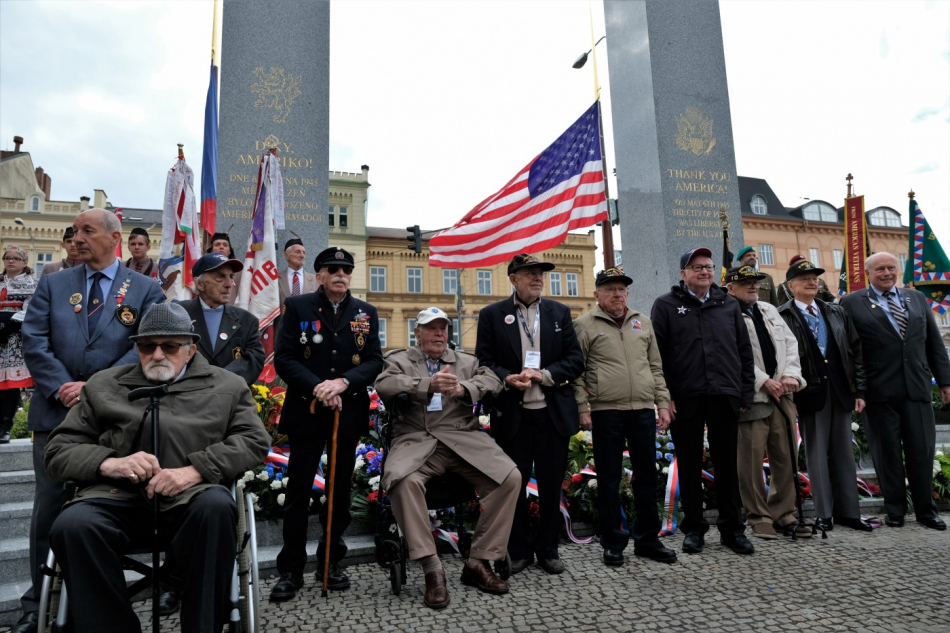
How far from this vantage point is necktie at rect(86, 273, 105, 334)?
403cm

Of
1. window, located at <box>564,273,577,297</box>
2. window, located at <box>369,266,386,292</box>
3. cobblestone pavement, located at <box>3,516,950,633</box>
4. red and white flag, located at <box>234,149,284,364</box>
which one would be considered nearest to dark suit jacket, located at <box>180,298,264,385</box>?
cobblestone pavement, located at <box>3,516,950,633</box>

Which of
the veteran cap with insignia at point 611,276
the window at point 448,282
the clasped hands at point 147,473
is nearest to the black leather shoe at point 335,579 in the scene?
the clasped hands at point 147,473

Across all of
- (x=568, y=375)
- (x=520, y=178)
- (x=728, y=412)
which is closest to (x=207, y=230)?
(x=520, y=178)

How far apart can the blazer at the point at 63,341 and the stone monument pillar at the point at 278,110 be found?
5.46m

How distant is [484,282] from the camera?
49.0 meters

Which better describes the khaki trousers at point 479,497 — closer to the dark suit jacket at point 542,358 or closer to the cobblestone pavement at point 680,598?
the cobblestone pavement at point 680,598

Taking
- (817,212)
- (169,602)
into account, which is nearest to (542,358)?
(169,602)

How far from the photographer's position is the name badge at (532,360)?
5059 millimetres

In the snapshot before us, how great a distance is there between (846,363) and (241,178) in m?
8.26

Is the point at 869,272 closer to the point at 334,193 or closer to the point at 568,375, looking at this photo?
the point at 568,375

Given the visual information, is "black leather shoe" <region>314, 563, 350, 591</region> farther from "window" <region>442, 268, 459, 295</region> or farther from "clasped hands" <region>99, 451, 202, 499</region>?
"window" <region>442, 268, 459, 295</region>

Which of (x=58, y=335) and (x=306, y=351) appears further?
(x=306, y=351)

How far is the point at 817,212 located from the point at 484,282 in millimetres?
26947

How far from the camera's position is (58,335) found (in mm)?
3924
